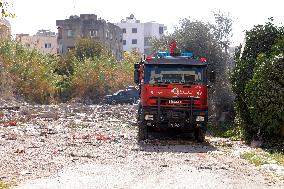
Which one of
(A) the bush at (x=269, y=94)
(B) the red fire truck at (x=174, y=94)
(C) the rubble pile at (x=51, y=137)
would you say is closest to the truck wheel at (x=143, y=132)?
(B) the red fire truck at (x=174, y=94)

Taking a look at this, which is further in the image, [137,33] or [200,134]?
[137,33]

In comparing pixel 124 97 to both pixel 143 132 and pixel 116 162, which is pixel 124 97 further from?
pixel 116 162

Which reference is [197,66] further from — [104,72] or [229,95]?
[104,72]

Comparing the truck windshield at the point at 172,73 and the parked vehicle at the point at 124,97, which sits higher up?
the truck windshield at the point at 172,73

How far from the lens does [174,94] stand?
18.0 meters

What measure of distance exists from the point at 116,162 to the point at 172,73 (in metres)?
5.91

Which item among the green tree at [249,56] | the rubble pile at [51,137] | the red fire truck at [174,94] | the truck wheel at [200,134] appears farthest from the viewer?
the green tree at [249,56]

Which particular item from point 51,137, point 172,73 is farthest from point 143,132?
point 51,137

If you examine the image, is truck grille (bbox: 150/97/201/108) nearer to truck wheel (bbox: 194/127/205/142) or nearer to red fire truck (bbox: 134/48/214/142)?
red fire truck (bbox: 134/48/214/142)

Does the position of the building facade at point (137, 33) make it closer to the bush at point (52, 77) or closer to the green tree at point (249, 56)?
the bush at point (52, 77)

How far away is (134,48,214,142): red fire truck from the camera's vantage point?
17938mm

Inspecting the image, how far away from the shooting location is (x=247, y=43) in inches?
774

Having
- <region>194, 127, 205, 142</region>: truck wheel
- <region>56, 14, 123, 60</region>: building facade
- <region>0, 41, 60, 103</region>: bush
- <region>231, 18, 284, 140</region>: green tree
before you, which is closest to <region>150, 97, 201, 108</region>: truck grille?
<region>194, 127, 205, 142</region>: truck wheel

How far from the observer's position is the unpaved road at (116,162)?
10.3 m
